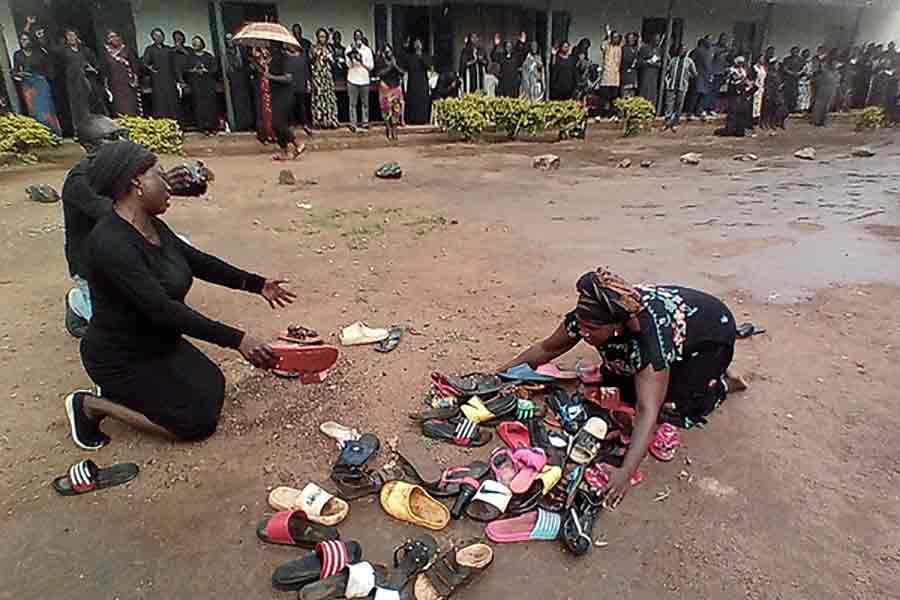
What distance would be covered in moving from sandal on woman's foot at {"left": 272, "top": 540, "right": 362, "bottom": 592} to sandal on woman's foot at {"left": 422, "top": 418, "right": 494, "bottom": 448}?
74 cm

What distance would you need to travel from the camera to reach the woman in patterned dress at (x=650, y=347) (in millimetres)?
2316

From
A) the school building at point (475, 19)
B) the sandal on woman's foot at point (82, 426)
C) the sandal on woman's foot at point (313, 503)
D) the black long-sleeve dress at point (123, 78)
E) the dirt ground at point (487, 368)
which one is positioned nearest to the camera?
the dirt ground at point (487, 368)

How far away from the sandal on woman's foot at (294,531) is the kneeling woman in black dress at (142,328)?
0.59 m

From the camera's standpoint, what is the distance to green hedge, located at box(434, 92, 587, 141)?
1149cm

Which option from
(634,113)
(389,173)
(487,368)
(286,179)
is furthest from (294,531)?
(634,113)

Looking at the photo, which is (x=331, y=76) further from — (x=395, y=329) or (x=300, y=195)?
(x=395, y=329)

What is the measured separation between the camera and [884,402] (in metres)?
2.97

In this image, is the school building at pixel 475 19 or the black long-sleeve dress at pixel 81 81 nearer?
the black long-sleeve dress at pixel 81 81

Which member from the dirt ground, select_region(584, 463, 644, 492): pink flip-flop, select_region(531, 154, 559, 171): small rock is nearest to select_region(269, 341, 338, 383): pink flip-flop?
the dirt ground

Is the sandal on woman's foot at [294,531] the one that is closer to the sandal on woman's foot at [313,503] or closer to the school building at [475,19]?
the sandal on woman's foot at [313,503]

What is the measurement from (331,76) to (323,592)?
1074cm

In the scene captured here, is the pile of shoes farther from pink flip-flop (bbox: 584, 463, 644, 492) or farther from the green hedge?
the green hedge

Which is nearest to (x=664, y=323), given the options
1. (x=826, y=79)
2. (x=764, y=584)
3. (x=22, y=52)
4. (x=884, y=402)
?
(x=764, y=584)

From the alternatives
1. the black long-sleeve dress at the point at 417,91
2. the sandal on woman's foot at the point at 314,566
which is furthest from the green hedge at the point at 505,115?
the sandal on woman's foot at the point at 314,566
